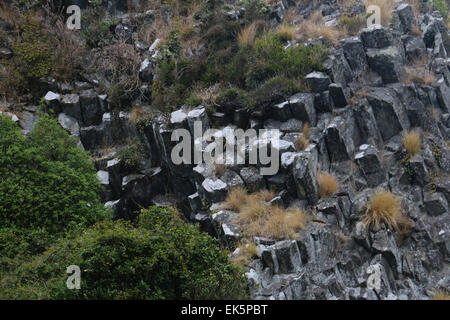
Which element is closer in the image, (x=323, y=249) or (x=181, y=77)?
(x=323, y=249)

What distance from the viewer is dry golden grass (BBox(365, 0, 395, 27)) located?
13633 millimetres

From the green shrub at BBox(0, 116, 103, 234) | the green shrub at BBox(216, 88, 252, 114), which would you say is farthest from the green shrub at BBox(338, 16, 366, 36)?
the green shrub at BBox(0, 116, 103, 234)

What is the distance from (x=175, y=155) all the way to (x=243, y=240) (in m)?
4.12

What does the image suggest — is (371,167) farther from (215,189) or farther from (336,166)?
(215,189)

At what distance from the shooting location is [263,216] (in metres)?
9.94

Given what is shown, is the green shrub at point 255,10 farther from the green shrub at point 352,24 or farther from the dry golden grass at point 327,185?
the dry golden grass at point 327,185

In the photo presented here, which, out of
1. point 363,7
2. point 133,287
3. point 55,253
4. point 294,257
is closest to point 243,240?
point 294,257

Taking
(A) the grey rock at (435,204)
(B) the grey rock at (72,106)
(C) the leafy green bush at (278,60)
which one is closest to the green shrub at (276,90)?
(C) the leafy green bush at (278,60)

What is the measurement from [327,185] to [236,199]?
7.30 feet

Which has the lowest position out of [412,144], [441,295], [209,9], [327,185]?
[441,295]

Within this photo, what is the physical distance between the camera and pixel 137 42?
16.4 m

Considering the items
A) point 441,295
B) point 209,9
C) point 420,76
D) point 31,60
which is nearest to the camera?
point 441,295

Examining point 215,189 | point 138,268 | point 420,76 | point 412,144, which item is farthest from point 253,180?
point 420,76

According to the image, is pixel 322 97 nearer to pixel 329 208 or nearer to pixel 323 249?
pixel 329 208
